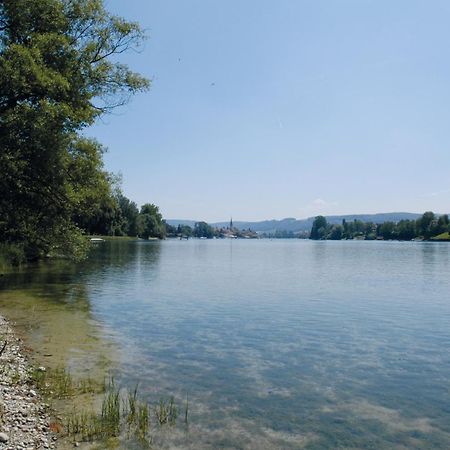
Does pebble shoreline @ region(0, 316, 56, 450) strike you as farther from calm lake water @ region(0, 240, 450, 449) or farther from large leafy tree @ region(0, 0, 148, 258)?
large leafy tree @ region(0, 0, 148, 258)

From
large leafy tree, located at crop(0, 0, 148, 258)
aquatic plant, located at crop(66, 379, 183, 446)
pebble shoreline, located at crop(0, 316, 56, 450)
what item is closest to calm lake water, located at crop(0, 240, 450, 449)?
aquatic plant, located at crop(66, 379, 183, 446)

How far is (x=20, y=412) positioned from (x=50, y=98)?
18.4 meters

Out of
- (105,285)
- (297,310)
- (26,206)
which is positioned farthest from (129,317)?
(105,285)

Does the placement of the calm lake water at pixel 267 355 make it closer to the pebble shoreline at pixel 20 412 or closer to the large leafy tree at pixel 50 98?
the pebble shoreline at pixel 20 412

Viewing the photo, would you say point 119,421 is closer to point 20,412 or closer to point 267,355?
point 20,412

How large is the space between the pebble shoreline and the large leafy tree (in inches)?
511

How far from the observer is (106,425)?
12172mm

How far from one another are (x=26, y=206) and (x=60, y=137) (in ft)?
22.1

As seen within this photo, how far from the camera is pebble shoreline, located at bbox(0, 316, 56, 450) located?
408 inches

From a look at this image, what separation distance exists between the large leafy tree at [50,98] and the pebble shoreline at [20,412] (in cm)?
1298

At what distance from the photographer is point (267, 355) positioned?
21.2m

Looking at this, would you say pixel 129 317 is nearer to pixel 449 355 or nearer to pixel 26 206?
pixel 26 206

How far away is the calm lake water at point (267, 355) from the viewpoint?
43.4 feet

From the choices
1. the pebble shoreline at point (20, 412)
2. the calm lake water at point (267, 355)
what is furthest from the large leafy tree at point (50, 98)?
the pebble shoreline at point (20, 412)
